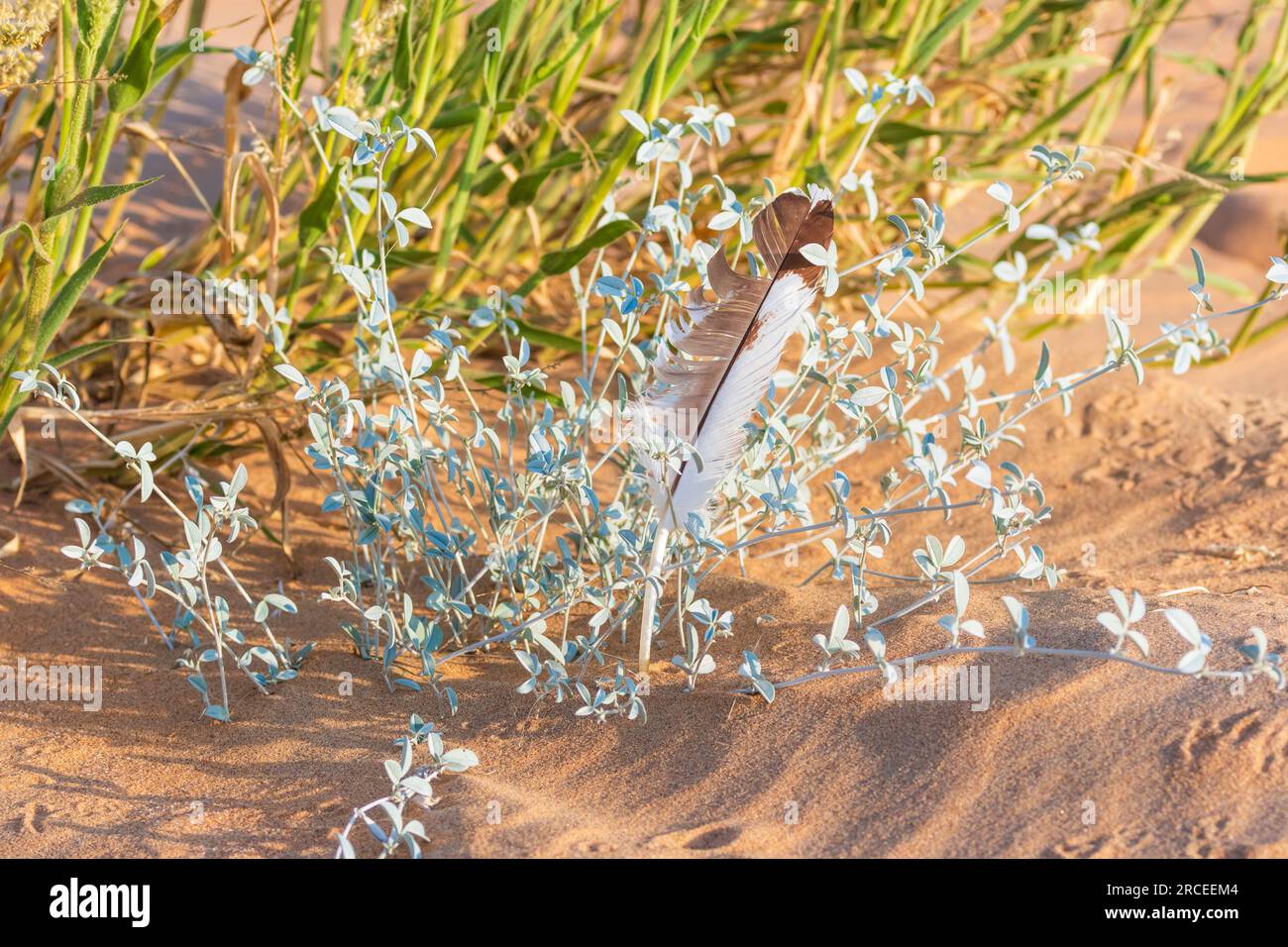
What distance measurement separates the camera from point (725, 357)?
5.34 feet

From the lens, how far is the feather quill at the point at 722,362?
158 centimetres

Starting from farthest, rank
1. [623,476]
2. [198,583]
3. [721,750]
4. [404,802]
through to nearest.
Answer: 1. [198,583]
2. [623,476]
3. [721,750]
4. [404,802]

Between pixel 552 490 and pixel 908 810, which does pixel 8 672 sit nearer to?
pixel 552 490

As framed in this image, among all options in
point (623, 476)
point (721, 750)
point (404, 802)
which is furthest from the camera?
point (623, 476)

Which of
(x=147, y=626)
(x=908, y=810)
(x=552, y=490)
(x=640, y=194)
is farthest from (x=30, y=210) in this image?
(x=908, y=810)

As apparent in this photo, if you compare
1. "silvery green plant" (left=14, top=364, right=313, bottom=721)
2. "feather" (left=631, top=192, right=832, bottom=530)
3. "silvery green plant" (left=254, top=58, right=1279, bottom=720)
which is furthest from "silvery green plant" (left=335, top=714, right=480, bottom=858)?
"feather" (left=631, top=192, right=832, bottom=530)

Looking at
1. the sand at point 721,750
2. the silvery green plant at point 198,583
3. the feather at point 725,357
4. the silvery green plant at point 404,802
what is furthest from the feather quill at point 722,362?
the silvery green plant at point 198,583

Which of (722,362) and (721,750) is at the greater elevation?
(722,362)

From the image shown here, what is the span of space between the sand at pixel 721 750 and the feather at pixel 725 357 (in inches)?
11.4

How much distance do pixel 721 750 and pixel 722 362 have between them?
0.49 metres

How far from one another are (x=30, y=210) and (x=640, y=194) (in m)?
1.44

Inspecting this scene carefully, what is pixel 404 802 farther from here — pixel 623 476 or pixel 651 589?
pixel 623 476

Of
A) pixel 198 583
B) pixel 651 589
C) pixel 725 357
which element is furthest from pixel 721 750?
pixel 198 583

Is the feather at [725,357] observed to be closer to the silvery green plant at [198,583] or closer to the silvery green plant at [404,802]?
the silvery green plant at [404,802]
